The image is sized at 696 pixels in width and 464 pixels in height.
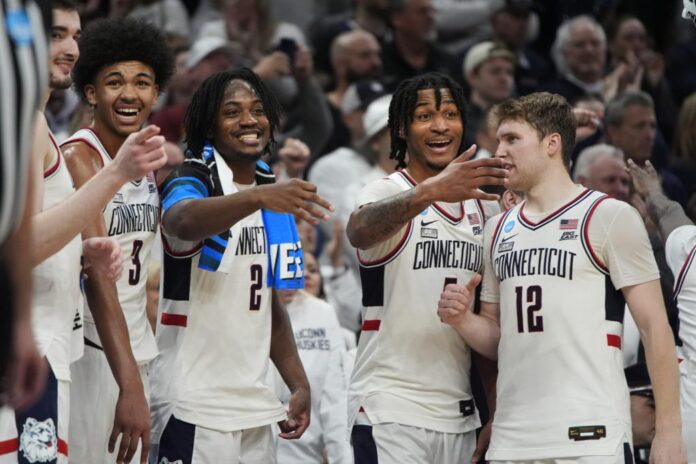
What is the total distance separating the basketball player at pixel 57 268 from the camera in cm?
463

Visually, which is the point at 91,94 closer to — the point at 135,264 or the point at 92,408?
the point at 135,264

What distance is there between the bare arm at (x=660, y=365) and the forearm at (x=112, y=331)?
2239mm

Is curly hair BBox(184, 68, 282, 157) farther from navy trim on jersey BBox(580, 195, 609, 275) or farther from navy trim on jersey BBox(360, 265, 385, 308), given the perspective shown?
navy trim on jersey BBox(580, 195, 609, 275)

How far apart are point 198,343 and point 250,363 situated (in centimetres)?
27

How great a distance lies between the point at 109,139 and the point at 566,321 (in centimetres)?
242

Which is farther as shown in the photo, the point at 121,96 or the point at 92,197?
the point at 121,96

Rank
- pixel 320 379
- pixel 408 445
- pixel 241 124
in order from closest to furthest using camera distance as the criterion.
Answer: pixel 408 445, pixel 241 124, pixel 320 379

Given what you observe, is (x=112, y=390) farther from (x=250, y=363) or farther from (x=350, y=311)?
(x=350, y=311)

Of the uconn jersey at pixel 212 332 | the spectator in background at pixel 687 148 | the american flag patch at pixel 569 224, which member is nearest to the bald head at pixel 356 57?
the spectator in background at pixel 687 148

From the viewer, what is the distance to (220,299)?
623cm

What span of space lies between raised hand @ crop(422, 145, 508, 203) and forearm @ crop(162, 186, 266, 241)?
78 centimetres

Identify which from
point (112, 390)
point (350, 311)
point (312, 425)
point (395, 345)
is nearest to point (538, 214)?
point (395, 345)

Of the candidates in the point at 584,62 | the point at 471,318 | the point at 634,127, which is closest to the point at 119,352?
the point at 471,318

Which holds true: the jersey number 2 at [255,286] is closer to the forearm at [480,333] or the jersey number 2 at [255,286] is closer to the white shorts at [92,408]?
the white shorts at [92,408]
